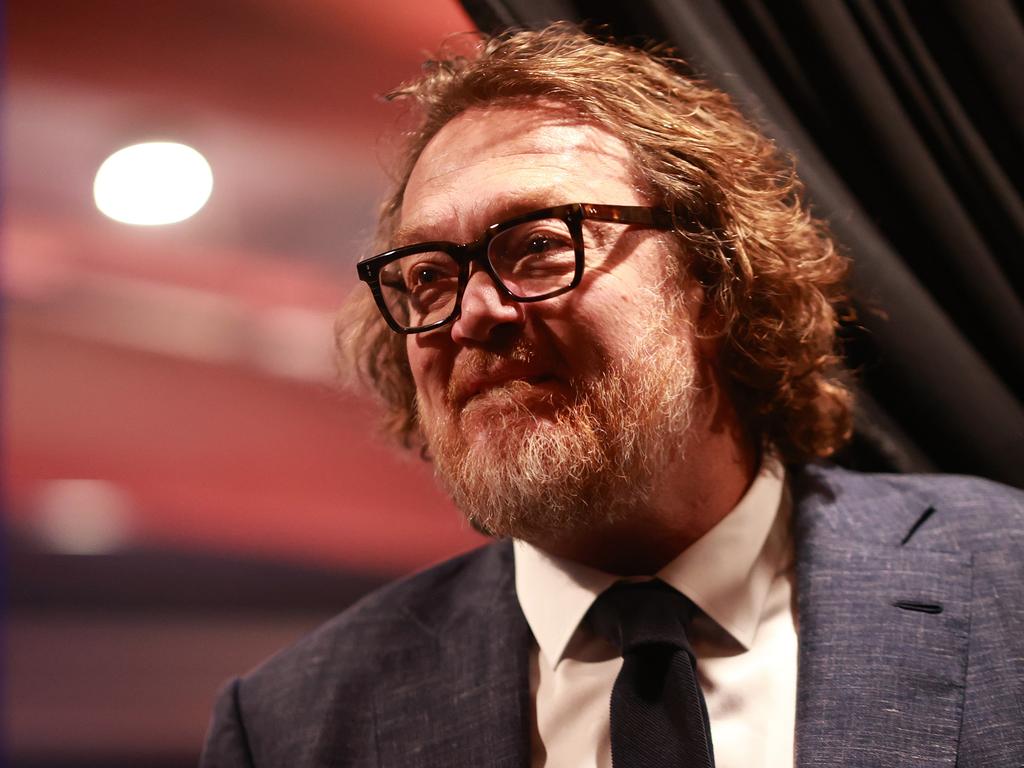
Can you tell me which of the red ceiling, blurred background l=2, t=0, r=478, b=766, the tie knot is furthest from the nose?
the red ceiling

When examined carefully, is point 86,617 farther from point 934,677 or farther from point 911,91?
point 911,91

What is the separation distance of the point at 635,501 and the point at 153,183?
1551 millimetres

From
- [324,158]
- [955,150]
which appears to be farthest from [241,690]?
[324,158]

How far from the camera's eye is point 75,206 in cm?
230

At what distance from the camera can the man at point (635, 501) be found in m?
1.06

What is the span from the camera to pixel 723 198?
4.22 feet

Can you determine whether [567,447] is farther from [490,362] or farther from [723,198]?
[723,198]

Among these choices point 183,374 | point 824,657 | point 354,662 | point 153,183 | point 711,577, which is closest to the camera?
point 824,657

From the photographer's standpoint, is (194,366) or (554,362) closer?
(554,362)

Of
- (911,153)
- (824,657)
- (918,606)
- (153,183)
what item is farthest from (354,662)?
(153,183)

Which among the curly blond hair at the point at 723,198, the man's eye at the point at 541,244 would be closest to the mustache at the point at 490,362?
the man's eye at the point at 541,244

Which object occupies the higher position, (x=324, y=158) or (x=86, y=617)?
(x=324, y=158)

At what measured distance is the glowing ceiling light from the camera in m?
2.11

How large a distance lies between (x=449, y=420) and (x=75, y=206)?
1617 millimetres
